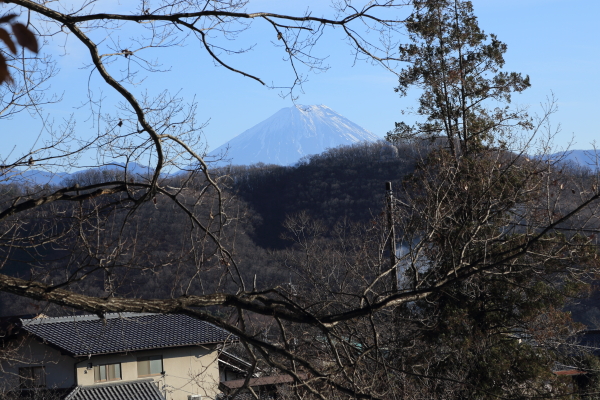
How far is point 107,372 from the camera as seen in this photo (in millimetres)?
22891

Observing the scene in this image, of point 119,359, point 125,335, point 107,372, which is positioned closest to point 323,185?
point 125,335

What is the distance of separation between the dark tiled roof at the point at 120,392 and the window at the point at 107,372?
1.34 ft

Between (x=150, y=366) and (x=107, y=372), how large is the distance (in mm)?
1786

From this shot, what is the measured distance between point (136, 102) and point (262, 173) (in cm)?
4255

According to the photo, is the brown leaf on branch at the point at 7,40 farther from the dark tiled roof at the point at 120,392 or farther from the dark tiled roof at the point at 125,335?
the dark tiled roof at the point at 120,392

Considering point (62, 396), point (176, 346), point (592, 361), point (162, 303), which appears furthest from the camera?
point (176, 346)

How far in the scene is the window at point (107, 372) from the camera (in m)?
22.7

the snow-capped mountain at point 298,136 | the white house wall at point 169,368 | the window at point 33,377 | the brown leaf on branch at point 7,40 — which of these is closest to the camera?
the brown leaf on branch at point 7,40

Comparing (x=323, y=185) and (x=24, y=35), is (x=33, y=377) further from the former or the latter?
(x=323, y=185)

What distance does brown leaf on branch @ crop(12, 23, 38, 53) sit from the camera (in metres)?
0.85

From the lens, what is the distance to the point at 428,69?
15.6 metres

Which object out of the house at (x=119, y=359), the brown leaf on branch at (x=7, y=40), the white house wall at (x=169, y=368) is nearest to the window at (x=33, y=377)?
the house at (x=119, y=359)

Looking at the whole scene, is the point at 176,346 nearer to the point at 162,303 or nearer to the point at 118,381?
the point at 118,381

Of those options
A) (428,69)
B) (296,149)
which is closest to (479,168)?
(428,69)
